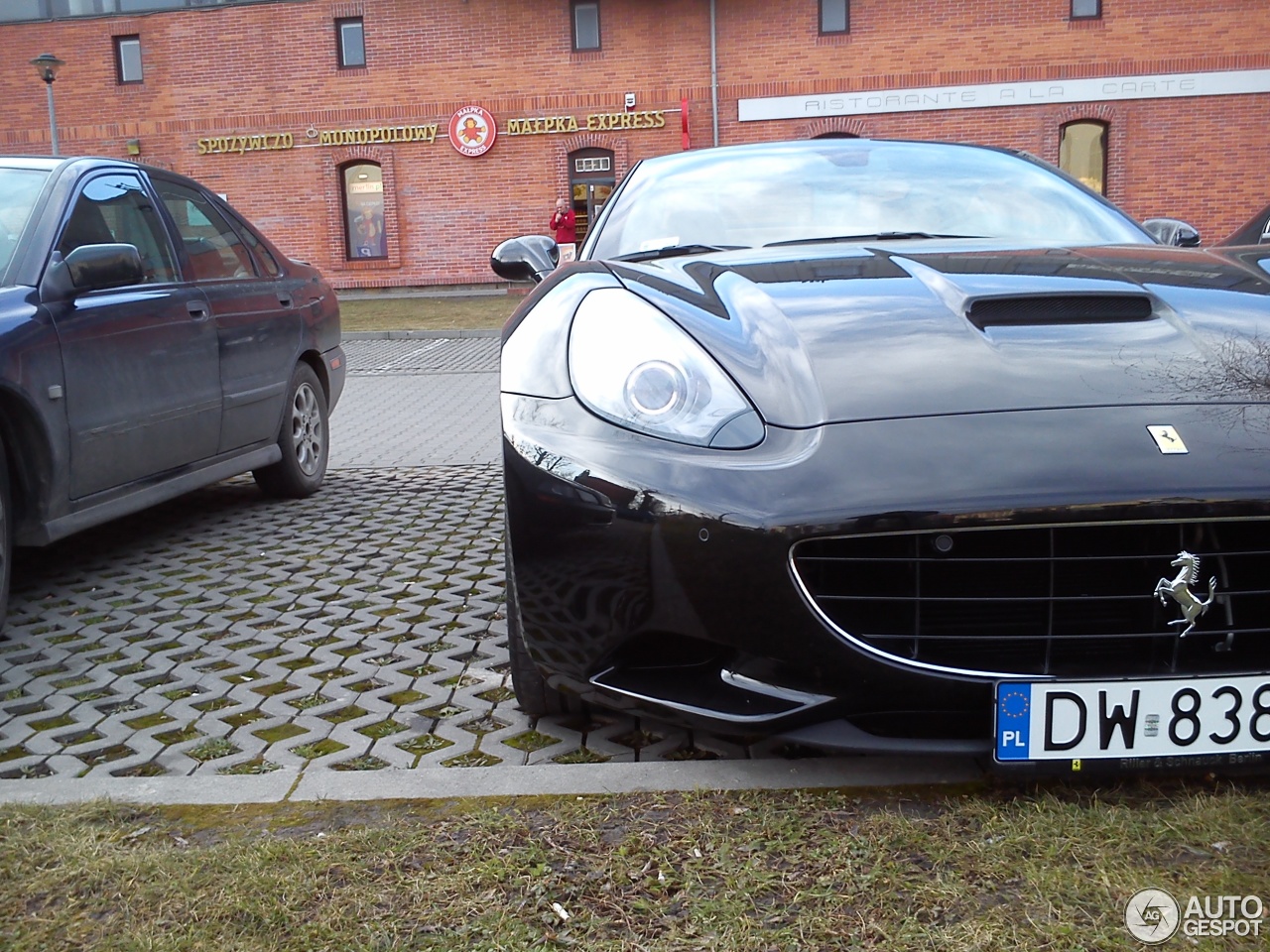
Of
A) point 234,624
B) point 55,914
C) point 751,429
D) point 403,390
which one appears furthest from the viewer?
point 403,390

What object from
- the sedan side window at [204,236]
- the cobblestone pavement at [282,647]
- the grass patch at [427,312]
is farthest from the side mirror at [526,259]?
the grass patch at [427,312]

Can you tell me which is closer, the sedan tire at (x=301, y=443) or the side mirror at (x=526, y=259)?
the side mirror at (x=526, y=259)

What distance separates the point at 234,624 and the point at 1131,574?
8.72ft

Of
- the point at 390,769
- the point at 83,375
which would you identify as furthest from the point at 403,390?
the point at 390,769

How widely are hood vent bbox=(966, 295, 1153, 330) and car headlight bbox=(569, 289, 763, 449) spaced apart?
23.0 inches

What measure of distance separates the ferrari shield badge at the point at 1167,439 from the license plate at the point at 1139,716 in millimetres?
388

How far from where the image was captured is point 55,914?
1889mm

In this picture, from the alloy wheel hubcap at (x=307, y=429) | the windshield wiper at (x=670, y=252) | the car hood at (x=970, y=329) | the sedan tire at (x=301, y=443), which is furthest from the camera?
the alloy wheel hubcap at (x=307, y=429)

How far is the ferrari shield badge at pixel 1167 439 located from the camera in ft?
6.58

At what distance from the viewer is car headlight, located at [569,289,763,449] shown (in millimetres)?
2197

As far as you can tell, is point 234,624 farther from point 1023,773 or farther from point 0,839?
point 1023,773

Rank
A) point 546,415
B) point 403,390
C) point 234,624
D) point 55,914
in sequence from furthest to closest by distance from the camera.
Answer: point 403,390 < point 234,624 < point 546,415 < point 55,914

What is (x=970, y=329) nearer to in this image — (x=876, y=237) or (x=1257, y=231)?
(x=876, y=237)

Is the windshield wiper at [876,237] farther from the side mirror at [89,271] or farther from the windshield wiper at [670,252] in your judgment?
the side mirror at [89,271]
